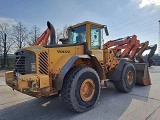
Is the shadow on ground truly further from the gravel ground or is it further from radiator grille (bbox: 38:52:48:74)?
radiator grille (bbox: 38:52:48:74)

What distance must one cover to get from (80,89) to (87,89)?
16.7 inches

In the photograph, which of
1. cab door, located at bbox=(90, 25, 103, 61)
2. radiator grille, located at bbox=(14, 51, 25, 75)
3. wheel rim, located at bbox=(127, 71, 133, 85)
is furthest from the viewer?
wheel rim, located at bbox=(127, 71, 133, 85)

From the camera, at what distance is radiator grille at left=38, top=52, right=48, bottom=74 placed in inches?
147

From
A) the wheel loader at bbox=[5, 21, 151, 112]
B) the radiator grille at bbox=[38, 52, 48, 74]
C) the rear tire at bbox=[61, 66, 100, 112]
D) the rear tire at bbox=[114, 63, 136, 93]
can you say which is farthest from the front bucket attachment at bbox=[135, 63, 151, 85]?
the radiator grille at bbox=[38, 52, 48, 74]

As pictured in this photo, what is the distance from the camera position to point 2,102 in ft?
16.6

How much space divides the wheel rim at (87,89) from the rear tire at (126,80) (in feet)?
5.85

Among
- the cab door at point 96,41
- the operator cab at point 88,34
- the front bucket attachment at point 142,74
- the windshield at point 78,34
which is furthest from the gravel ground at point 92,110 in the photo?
the windshield at point 78,34

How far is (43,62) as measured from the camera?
12.4 feet

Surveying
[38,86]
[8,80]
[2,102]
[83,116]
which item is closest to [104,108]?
[83,116]

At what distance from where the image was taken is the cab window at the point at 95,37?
16.1ft

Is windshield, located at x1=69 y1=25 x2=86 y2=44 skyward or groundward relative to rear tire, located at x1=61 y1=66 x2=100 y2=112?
skyward

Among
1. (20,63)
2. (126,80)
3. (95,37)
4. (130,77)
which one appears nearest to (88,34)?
(95,37)

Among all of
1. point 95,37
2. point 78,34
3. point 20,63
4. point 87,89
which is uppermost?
point 78,34

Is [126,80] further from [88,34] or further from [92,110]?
Result: [88,34]
